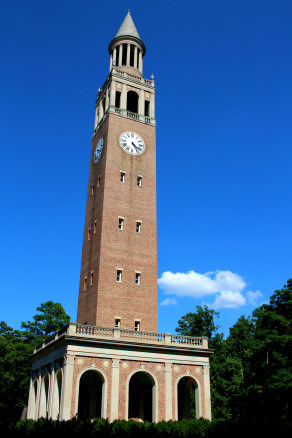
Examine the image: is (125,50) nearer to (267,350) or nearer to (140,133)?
(140,133)

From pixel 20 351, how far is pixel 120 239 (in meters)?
24.7

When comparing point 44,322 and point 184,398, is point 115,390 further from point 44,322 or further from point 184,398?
point 44,322

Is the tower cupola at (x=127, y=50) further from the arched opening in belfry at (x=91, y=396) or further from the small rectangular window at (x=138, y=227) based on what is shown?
the arched opening in belfry at (x=91, y=396)

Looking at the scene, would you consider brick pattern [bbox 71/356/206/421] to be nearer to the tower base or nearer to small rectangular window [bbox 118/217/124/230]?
the tower base

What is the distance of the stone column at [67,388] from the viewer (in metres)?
32.4

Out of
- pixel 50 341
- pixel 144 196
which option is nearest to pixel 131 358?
pixel 50 341

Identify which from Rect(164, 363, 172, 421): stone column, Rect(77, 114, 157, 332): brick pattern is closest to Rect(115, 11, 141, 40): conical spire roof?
Rect(77, 114, 157, 332): brick pattern

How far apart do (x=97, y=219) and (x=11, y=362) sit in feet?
75.7

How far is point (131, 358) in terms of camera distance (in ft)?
120

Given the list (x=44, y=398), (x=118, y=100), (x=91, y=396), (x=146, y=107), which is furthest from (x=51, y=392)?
(x=146, y=107)

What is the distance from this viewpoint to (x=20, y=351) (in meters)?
57.5

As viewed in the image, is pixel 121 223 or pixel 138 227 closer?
pixel 121 223

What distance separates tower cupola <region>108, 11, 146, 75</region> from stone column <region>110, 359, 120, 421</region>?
133ft

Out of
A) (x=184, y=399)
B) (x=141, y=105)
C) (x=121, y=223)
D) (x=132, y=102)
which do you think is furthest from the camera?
(x=132, y=102)
